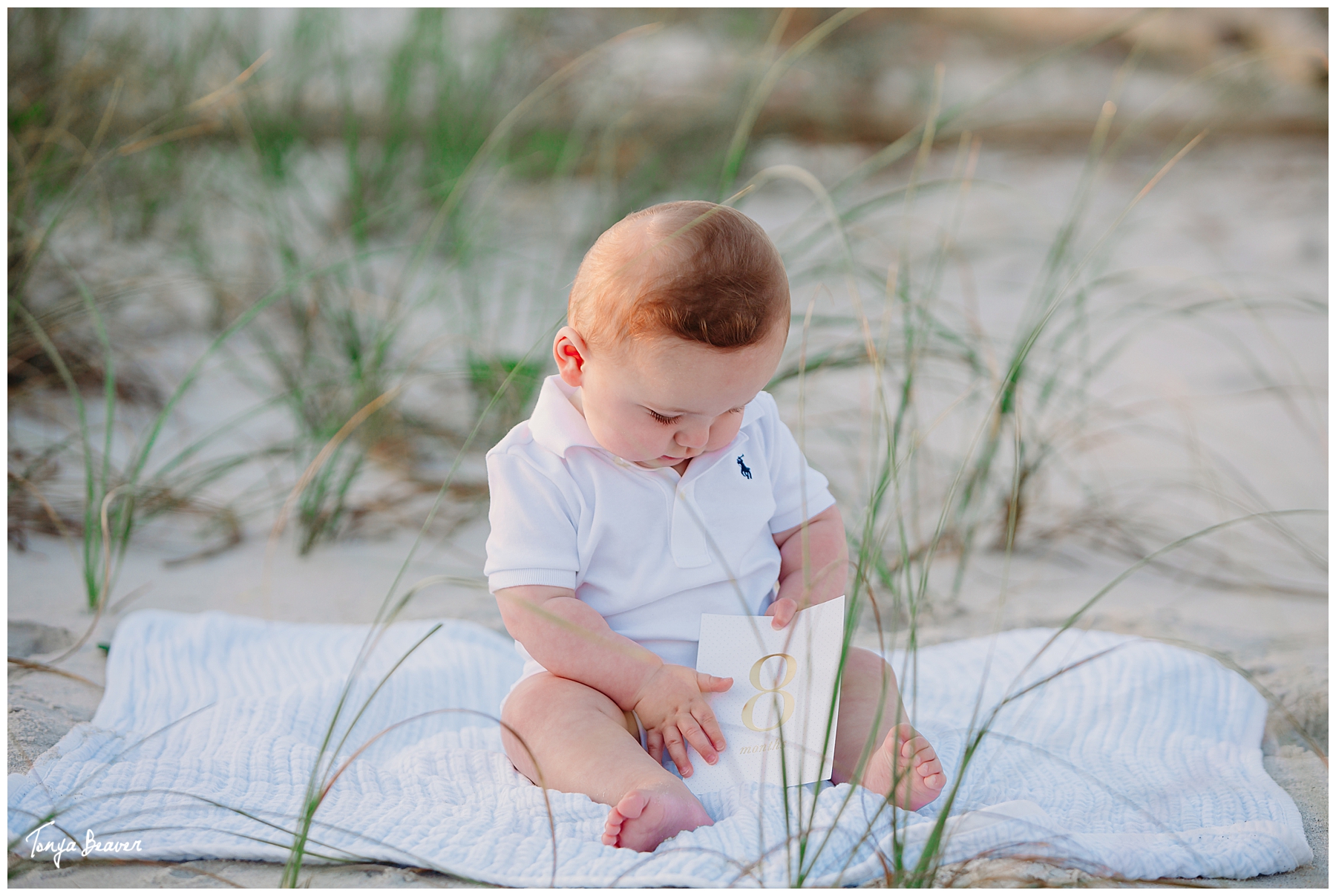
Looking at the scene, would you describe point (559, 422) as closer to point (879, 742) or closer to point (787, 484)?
point (787, 484)

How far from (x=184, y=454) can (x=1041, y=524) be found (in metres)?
1.51

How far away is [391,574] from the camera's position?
176 cm

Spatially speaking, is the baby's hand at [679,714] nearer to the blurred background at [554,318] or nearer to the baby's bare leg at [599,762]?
the baby's bare leg at [599,762]

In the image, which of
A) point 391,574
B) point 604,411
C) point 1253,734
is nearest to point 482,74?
point 391,574

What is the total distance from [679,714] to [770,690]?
0.11m

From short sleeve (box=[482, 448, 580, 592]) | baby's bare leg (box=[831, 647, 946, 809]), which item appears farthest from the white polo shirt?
baby's bare leg (box=[831, 647, 946, 809])

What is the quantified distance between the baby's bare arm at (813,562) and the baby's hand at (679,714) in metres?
0.11

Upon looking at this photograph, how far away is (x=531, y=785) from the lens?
1.12 meters

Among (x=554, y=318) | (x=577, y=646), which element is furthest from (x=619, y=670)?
(x=554, y=318)

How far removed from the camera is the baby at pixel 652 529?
99 cm

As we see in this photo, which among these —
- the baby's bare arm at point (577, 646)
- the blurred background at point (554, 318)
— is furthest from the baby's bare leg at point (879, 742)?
the baby's bare arm at point (577, 646)

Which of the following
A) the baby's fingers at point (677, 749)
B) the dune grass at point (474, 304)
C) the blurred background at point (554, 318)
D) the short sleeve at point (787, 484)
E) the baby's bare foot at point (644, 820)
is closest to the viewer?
the baby's bare foot at point (644, 820)

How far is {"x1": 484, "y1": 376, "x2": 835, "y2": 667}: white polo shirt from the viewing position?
1113 mm

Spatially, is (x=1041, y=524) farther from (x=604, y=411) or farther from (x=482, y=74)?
(x=482, y=74)
